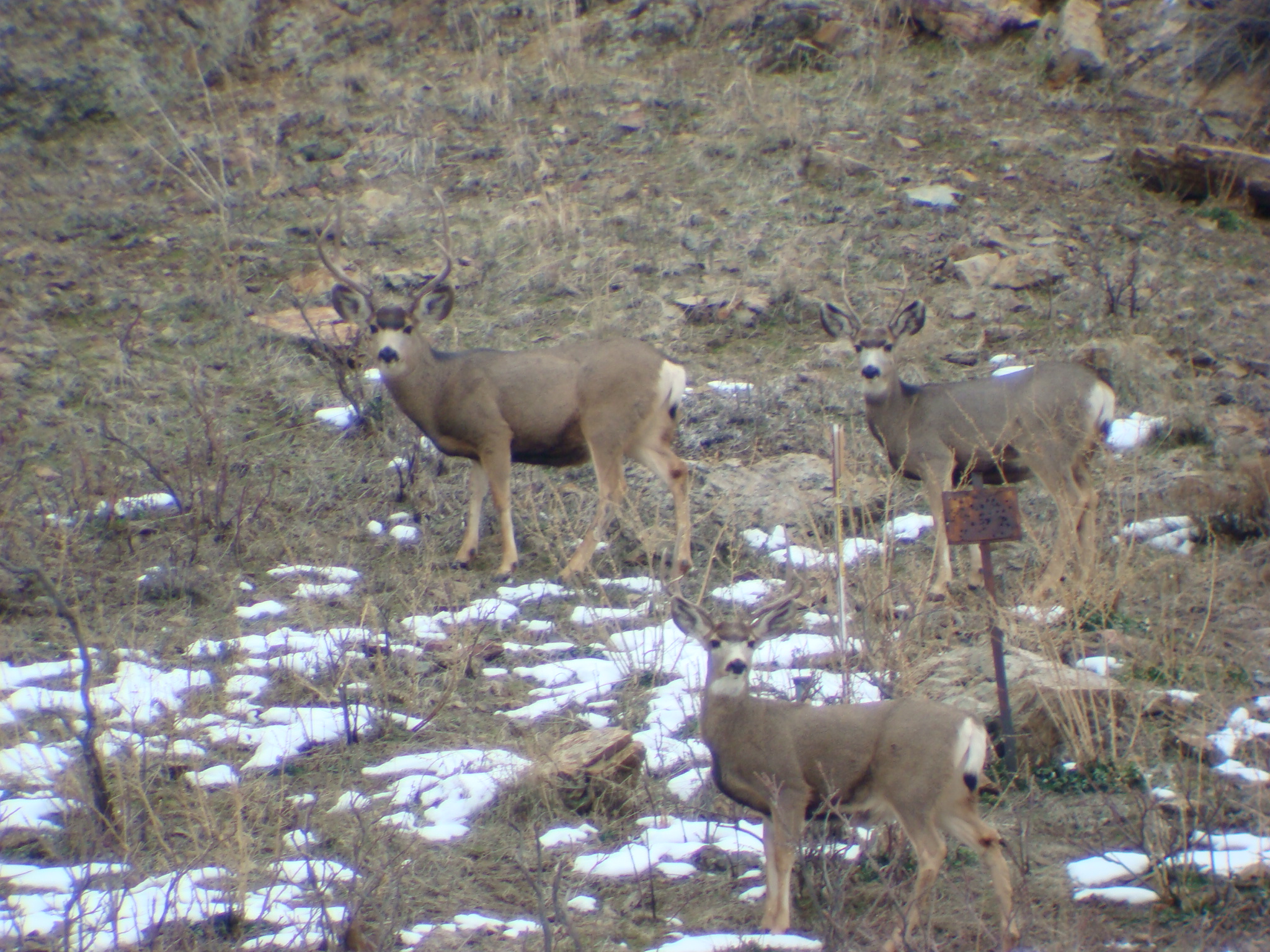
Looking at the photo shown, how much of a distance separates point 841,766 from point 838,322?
5.50m

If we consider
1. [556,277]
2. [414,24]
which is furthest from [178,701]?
[414,24]

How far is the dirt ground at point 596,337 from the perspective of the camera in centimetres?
502

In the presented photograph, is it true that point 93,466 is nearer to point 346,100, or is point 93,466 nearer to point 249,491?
point 249,491

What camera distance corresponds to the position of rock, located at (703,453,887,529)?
8.76m

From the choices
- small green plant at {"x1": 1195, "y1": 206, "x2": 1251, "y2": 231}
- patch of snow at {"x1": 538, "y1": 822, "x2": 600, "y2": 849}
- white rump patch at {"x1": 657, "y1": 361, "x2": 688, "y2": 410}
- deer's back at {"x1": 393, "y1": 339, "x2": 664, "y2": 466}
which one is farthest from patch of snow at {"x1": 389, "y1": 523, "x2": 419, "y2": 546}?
small green plant at {"x1": 1195, "y1": 206, "x2": 1251, "y2": 231}

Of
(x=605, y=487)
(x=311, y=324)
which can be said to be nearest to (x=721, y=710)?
(x=605, y=487)

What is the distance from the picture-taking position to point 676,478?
8.95 metres

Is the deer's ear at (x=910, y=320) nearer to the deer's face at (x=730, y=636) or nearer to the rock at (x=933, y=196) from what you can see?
the deer's face at (x=730, y=636)

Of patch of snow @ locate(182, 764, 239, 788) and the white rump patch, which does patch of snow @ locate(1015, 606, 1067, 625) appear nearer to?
the white rump patch

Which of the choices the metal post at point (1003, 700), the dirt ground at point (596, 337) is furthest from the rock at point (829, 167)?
the metal post at point (1003, 700)

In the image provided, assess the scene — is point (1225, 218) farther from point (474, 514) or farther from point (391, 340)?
point (391, 340)

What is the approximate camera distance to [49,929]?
4273mm

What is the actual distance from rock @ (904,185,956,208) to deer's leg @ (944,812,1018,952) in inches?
399

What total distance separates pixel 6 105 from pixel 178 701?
36.1ft
